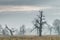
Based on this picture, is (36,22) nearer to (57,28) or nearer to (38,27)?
(38,27)

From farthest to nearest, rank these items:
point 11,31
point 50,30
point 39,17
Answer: point 50,30 → point 11,31 → point 39,17

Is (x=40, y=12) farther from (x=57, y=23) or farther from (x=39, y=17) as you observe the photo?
(x=57, y=23)

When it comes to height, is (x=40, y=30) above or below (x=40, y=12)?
below

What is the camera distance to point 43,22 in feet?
168

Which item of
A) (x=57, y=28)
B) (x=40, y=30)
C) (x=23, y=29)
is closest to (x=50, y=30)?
(x=57, y=28)

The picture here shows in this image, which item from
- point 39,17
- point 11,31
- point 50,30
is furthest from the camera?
point 50,30

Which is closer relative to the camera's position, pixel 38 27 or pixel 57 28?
pixel 38 27

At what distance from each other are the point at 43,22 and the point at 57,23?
30102mm

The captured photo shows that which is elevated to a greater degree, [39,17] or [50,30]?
[39,17]

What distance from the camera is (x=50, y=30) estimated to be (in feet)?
252

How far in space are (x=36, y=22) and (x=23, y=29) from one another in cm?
2841

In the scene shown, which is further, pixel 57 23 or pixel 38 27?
pixel 57 23

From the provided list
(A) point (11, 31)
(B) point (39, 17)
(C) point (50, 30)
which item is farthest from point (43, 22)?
(C) point (50, 30)

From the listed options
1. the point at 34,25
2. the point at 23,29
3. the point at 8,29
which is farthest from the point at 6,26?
the point at 23,29
